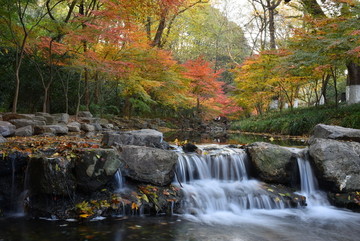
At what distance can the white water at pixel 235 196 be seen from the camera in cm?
465

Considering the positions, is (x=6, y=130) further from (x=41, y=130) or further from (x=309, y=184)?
(x=309, y=184)

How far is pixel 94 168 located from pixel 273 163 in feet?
12.0

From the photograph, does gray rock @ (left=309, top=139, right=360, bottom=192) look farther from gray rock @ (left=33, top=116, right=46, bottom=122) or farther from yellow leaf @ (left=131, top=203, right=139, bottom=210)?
gray rock @ (left=33, top=116, right=46, bottom=122)

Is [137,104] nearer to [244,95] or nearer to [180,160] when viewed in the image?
[244,95]

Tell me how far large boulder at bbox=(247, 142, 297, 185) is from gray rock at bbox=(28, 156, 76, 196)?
372 centimetres

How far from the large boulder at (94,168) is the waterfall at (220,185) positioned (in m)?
1.43

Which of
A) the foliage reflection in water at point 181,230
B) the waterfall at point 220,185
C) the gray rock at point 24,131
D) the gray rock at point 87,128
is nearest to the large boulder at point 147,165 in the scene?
the waterfall at point 220,185

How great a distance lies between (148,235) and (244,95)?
54.2 feet

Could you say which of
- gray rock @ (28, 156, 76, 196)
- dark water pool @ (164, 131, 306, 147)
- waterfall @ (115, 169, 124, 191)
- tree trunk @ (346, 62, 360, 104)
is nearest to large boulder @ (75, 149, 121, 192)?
gray rock @ (28, 156, 76, 196)

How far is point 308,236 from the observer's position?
3906mm

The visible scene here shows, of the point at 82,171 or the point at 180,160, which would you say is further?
the point at 180,160

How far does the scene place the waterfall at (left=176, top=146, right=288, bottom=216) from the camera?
16.2 ft

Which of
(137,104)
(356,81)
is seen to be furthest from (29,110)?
(356,81)

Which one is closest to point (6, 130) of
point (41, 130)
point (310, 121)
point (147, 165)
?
point (41, 130)
